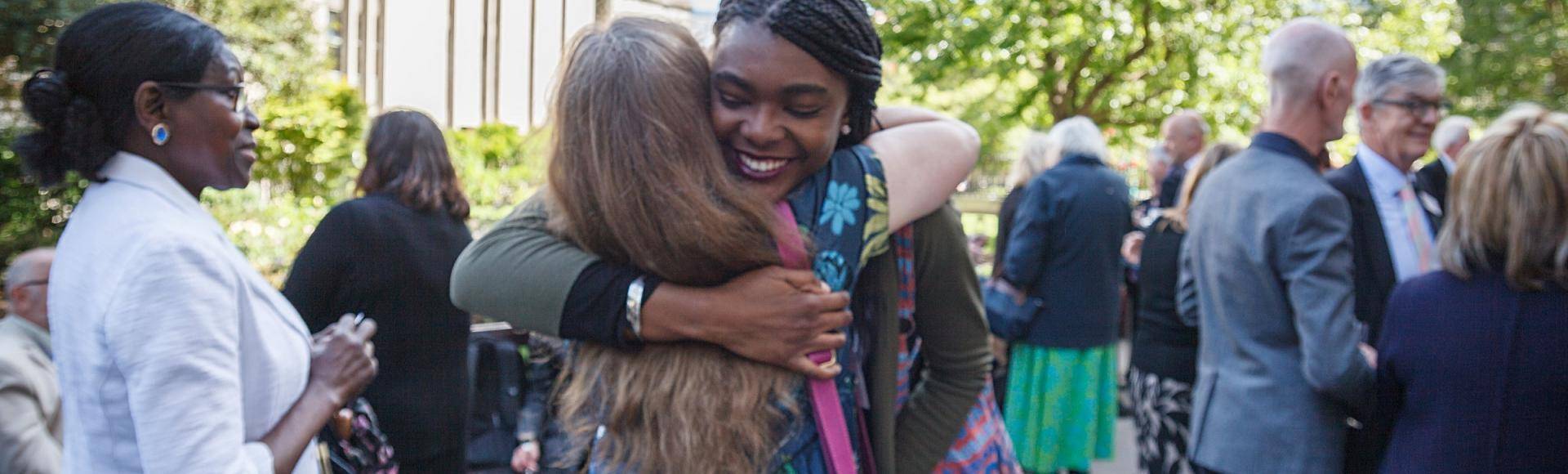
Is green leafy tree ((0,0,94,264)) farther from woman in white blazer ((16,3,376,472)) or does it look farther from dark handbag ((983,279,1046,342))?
dark handbag ((983,279,1046,342))

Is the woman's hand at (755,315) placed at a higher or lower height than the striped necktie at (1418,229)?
higher

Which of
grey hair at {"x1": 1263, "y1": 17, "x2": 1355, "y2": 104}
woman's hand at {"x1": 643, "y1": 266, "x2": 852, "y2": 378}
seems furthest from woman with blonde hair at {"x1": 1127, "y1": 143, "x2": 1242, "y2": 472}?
woman's hand at {"x1": 643, "y1": 266, "x2": 852, "y2": 378}

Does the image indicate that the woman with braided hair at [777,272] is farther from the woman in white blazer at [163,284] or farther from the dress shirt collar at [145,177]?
the dress shirt collar at [145,177]

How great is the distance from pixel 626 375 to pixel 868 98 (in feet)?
1.87

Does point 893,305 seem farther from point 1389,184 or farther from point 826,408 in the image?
point 1389,184

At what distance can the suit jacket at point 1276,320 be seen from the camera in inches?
119

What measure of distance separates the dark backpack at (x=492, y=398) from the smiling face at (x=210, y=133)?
283cm

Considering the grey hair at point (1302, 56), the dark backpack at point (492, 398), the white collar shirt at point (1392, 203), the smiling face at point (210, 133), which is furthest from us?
the dark backpack at point (492, 398)

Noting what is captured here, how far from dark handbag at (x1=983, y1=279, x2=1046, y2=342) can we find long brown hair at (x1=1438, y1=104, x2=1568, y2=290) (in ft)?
10.2

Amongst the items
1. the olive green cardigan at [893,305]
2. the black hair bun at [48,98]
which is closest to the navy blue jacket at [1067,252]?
the olive green cardigan at [893,305]

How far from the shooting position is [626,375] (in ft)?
5.45

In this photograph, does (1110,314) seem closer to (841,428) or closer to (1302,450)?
(1302,450)

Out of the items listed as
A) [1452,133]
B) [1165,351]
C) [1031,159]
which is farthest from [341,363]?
[1452,133]

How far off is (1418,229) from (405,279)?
129 inches
